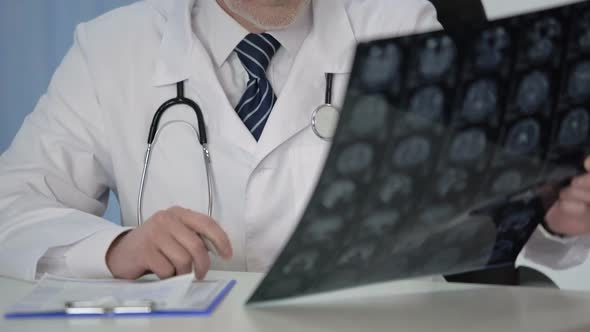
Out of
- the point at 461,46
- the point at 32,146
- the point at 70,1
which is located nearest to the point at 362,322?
the point at 461,46

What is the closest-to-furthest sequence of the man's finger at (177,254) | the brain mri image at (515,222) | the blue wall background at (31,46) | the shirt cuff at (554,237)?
the brain mri image at (515,222)
the man's finger at (177,254)
the shirt cuff at (554,237)
the blue wall background at (31,46)

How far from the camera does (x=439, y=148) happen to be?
680 millimetres

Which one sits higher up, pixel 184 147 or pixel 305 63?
pixel 305 63

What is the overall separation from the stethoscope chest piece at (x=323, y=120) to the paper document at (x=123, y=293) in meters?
0.43

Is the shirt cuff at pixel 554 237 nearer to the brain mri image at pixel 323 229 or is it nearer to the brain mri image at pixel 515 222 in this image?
the brain mri image at pixel 515 222

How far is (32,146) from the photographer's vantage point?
4.39 ft

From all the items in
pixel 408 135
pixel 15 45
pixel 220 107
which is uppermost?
pixel 408 135

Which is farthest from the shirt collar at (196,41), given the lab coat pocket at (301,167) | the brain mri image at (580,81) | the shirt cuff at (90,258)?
the brain mri image at (580,81)

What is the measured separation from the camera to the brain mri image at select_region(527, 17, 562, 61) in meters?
0.69

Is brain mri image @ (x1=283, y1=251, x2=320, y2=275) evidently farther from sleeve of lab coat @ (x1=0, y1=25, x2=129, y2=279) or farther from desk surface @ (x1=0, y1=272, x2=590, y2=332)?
sleeve of lab coat @ (x1=0, y1=25, x2=129, y2=279)

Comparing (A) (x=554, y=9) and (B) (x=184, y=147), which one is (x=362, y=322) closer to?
(A) (x=554, y=9)

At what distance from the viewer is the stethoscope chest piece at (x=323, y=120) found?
129 cm

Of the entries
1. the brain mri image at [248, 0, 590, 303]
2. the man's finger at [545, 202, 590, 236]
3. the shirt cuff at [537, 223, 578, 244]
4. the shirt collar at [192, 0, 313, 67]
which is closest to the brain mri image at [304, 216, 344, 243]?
the brain mri image at [248, 0, 590, 303]

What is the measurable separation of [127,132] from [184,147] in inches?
4.3
